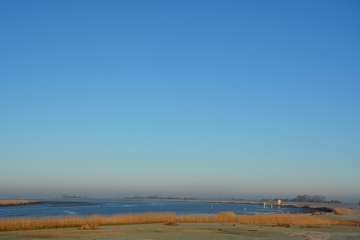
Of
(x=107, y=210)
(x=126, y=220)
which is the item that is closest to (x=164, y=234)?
(x=126, y=220)

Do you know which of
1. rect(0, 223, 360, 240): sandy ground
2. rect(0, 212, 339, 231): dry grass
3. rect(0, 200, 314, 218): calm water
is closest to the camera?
rect(0, 223, 360, 240): sandy ground

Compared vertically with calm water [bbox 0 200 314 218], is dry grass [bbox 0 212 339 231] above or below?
above

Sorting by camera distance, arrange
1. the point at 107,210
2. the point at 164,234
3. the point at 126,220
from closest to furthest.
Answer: the point at 164,234
the point at 126,220
the point at 107,210

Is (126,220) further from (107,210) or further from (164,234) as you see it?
(107,210)

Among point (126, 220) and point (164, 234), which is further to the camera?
point (126, 220)

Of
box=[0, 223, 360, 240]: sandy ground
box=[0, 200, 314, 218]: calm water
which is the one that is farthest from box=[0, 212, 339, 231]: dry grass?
box=[0, 200, 314, 218]: calm water

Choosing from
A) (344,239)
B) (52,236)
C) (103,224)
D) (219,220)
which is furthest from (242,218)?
(52,236)

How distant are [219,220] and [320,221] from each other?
10.4 metres

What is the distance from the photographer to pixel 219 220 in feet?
143

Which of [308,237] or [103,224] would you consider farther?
[103,224]

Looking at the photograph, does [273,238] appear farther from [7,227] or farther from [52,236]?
[7,227]

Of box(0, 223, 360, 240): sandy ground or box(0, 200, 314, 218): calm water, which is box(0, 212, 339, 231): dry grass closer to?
box(0, 223, 360, 240): sandy ground

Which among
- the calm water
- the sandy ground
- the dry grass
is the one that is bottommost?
the calm water

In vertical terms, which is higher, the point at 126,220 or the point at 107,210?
the point at 126,220
